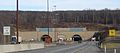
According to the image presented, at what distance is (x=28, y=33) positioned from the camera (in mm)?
152250

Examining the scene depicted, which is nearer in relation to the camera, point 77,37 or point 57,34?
point 57,34

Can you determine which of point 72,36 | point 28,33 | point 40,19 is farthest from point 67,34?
point 40,19

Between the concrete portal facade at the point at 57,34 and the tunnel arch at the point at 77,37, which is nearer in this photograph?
the concrete portal facade at the point at 57,34

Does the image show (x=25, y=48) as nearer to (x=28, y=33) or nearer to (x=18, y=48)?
(x=18, y=48)

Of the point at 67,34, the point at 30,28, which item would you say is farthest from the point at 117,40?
the point at 30,28

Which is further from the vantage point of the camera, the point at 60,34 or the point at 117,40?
the point at 60,34

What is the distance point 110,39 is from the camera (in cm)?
5756

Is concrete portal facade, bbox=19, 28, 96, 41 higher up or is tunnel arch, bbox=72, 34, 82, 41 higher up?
concrete portal facade, bbox=19, 28, 96, 41

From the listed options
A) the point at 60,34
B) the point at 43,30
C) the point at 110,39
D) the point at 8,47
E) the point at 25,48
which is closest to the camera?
the point at 8,47

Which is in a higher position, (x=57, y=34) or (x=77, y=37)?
(x=57, y=34)

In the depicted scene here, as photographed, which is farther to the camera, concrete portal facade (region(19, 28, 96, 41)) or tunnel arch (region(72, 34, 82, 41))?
tunnel arch (region(72, 34, 82, 41))

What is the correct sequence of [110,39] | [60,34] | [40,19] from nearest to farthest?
[110,39] < [60,34] < [40,19]

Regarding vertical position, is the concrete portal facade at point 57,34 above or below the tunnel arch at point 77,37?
above

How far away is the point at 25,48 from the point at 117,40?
16094mm
